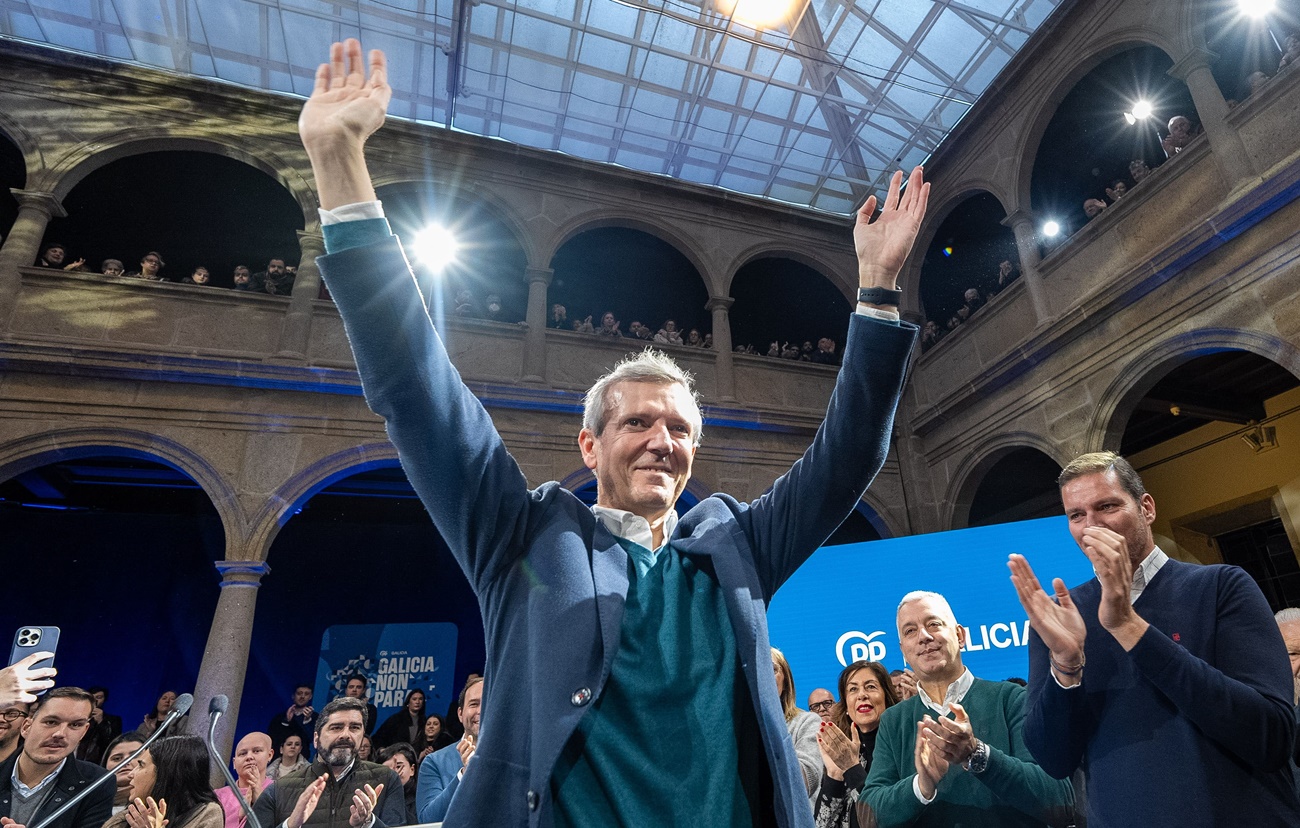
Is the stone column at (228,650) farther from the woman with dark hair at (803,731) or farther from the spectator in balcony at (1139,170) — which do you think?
the spectator in balcony at (1139,170)

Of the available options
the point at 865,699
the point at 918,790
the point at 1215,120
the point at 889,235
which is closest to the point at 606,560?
the point at 889,235

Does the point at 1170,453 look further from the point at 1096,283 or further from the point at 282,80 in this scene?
the point at 282,80

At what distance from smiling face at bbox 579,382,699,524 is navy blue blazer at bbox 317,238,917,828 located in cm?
7

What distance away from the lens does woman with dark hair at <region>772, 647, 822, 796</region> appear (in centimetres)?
291

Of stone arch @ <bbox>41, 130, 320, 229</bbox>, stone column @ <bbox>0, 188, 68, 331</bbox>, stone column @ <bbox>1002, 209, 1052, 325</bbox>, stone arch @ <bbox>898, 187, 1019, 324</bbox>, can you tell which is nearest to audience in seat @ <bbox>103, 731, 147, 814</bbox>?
stone column @ <bbox>0, 188, 68, 331</bbox>

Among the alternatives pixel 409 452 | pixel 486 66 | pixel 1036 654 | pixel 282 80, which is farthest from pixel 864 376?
pixel 282 80

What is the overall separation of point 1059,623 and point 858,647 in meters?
4.80

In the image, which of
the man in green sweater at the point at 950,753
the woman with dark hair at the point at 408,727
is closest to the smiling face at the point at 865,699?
the man in green sweater at the point at 950,753

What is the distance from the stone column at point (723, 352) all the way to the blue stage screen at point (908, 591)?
2.38 meters

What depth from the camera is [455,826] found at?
902 millimetres

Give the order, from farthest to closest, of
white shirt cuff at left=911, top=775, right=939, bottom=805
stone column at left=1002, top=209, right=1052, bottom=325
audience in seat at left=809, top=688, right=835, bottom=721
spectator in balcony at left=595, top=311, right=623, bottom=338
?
spectator in balcony at left=595, top=311, right=623, bottom=338 < stone column at left=1002, top=209, right=1052, bottom=325 < audience in seat at left=809, top=688, right=835, bottom=721 < white shirt cuff at left=911, top=775, right=939, bottom=805

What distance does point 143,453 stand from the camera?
657 cm

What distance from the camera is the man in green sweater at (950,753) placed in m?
1.84

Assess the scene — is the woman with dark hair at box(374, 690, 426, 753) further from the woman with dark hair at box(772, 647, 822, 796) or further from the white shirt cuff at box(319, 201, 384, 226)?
the white shirt cuff at box(319, 201, 384, 226)
